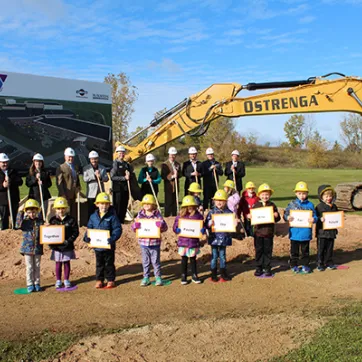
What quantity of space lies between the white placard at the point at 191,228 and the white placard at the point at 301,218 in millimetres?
1842

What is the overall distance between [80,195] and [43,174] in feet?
3.57

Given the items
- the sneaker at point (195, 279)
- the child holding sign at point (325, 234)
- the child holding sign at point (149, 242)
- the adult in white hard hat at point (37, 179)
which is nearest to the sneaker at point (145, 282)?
the child holding sign at point (149, 242)

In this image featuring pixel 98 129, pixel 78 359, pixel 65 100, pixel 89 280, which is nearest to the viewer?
pixel 78 359

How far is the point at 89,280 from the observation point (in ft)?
26.1

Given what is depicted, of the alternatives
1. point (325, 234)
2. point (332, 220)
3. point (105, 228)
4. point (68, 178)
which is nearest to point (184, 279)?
point (105, 228)

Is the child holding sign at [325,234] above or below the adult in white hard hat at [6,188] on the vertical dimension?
below

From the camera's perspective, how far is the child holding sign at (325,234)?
845 centimetres

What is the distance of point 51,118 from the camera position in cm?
1789

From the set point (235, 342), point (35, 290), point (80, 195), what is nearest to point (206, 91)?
point (80, 195)

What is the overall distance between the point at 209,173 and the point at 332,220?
455cm

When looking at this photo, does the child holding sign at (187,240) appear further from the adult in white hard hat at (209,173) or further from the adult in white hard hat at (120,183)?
the adult in white hard hat at (209,173)

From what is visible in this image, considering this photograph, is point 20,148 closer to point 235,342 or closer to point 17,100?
point 17,100

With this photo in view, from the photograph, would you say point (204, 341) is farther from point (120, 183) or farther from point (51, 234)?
point (120, 183)

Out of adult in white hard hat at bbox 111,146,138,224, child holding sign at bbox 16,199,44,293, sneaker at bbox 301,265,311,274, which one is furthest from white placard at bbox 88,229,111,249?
sneaker at bbox 301,265,311,274
